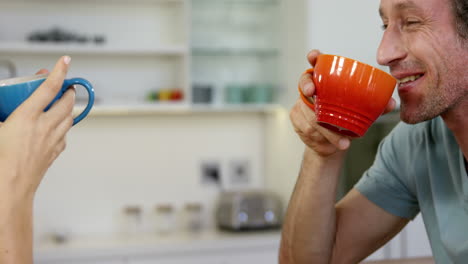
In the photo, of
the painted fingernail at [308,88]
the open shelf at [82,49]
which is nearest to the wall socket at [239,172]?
the open shelf at [82,49]

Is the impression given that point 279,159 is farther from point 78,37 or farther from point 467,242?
point 467,242

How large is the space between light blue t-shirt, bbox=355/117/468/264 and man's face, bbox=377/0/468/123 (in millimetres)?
163

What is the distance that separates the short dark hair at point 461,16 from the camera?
1.02 meters

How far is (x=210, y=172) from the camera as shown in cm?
322

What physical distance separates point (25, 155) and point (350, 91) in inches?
18.3

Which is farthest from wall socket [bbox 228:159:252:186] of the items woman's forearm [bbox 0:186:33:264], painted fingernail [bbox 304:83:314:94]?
woman's forearm [bbox 0:186:33:264]

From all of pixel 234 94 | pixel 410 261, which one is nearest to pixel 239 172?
pixel 234 94

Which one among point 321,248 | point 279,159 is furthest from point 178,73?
point 321,248

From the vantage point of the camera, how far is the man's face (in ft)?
3.33

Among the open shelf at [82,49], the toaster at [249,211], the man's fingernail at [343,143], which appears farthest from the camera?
the toaster at [249,211]

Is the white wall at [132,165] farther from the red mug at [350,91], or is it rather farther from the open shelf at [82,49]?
the red mug at [350,91]

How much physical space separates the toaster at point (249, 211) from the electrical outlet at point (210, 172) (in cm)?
22

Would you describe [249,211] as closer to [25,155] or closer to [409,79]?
[409,79]

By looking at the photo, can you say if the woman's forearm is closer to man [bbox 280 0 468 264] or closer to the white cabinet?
man [bbox 280 0 468 264]
